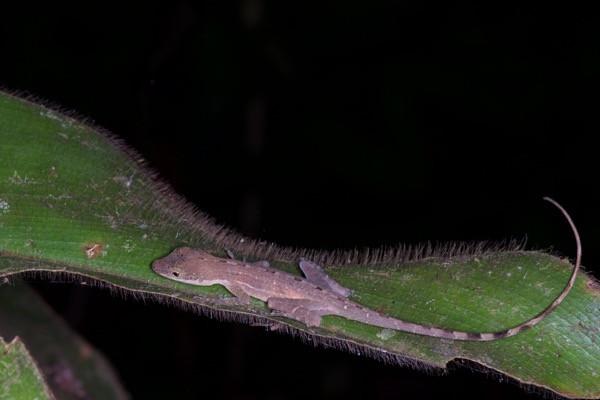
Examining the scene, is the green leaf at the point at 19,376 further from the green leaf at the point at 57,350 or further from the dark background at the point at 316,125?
the dark background at the point at 316,125

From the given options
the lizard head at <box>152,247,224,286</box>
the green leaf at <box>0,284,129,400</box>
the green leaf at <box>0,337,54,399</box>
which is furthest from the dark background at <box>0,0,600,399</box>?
the green leaf at <box>0,337,54,399</box>

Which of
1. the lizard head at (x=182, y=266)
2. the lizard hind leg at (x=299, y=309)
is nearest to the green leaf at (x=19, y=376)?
the lizard head at (x=182, y=266)

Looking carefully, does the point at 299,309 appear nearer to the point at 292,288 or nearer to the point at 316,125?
the point at 292,288

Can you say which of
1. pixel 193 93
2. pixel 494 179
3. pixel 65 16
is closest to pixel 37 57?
pixel 65 16

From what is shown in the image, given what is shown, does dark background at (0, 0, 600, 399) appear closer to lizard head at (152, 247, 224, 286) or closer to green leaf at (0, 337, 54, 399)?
lizard head at (152, 247, 224, 286)

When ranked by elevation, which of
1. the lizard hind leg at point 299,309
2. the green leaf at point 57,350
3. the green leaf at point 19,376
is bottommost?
the green leaf at point 57,350

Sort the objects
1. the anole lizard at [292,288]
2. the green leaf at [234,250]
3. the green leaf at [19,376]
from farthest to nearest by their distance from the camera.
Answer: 1. the anole lizard at [292,288]
2. the green leaf at [234,250]
3. the green leaf at [19,376]

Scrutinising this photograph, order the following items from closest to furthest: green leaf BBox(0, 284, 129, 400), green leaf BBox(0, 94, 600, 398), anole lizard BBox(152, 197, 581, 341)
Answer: green leaf BBox(0, 94, 600, 398) → anole lizard BBox(152, 197, 581, 341) → green leaf BBox(0, 284, 129, 400)
